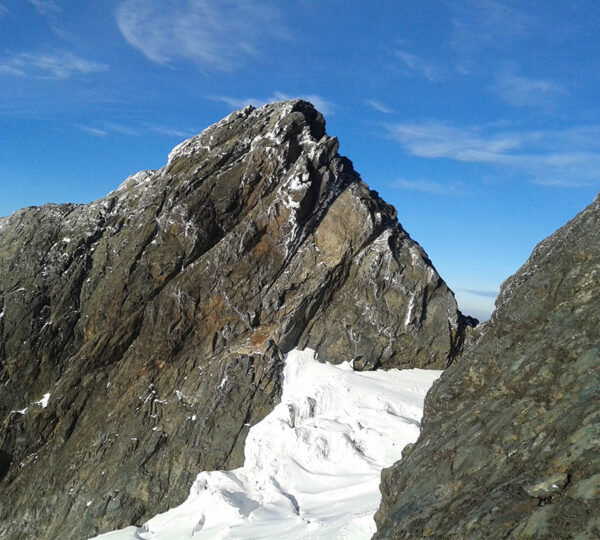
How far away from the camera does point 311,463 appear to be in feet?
75.0

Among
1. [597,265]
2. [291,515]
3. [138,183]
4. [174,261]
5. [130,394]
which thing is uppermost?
[138,183]

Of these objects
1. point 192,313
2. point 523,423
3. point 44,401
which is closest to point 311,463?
point 192,313

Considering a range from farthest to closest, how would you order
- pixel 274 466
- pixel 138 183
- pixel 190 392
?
pixel 138 183 → pixel 190 392 → pixel 274 466

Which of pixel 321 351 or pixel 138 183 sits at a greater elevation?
pixel 138 183

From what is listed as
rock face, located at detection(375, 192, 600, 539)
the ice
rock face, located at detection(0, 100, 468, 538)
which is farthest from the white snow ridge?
the ice

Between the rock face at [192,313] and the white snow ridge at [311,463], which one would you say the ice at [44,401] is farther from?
the white snow ridge at [311,463]

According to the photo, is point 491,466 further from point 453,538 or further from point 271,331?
point 271,331

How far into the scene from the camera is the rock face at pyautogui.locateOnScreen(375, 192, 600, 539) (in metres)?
7.62

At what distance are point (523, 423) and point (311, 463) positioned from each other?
590 inches

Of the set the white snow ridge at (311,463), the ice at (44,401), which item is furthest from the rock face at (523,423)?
the ice at (44,401)

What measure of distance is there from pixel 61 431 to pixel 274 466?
1217 centimetres

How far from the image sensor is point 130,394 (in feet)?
90.7

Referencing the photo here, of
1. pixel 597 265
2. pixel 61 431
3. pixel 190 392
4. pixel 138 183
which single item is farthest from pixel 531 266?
pixel 138 183

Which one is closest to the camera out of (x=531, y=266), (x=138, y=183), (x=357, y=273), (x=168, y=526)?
(x=531, y=266)
